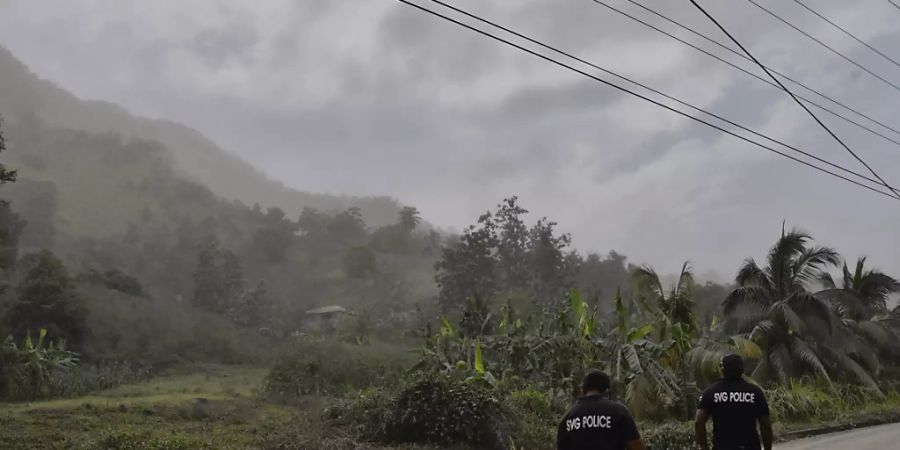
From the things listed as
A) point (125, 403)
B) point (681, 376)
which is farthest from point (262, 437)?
point (681, 376)

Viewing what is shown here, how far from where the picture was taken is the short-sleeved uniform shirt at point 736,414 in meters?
5.32

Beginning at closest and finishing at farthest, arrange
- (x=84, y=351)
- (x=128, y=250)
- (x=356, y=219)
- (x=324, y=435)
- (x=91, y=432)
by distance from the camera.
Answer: (x=324, y=435)
(x=91, y=432)
(x=84, y=351)
(x=128, y=250)
(x=356, y=219)

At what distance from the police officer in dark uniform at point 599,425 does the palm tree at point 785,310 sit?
17.4m

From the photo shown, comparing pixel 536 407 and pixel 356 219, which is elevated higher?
→ pixel 356 219

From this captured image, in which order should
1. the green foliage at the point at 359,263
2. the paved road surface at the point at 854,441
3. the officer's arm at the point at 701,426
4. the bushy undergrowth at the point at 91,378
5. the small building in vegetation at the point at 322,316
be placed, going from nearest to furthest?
the officer's arm at the point at 701,426
the paved road surface at the point at 854,441
the bushy undergrowth at the point at 91,378
the small building in vegetation at the point at 322,316
the green foliage at the point at 359,263

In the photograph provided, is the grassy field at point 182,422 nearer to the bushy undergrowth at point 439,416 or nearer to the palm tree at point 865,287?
the bushy undergrowth at point 439,416

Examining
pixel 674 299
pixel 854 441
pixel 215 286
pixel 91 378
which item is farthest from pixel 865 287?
pixel 215 286

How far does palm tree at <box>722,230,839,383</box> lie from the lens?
2047 cm

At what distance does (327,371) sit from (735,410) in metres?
24.4

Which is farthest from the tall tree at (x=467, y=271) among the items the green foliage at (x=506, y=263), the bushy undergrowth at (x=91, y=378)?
the bushy undergrowth at (x=91, y=378)

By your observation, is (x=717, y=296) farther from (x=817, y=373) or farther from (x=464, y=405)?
(x=464, y=405)

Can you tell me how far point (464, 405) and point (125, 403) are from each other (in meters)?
12.3

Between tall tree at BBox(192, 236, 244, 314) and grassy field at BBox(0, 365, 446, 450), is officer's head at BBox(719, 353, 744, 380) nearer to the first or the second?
grassy field at BBox(0, 365, 446, 450)

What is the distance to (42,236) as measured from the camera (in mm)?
73375
